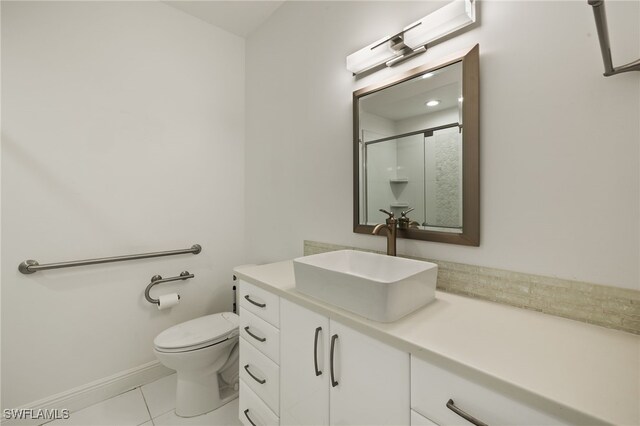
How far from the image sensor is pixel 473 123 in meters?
1.02

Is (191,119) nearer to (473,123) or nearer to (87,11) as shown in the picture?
(87,11)

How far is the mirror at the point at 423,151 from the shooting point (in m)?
1.04

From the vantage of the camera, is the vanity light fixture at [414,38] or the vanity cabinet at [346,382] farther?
the vanity light fixture at [414,38]

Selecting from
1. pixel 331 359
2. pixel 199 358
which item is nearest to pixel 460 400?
pixel 331 359

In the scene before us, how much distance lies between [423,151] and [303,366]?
0.99m

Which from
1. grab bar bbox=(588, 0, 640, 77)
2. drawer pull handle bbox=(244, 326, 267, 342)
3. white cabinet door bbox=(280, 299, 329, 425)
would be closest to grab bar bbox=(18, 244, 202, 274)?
drawer pull handle bbox=(244, 326, 267, 342)

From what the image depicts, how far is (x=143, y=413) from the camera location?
1610 millimetres

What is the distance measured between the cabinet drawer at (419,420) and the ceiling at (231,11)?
7.84 ft

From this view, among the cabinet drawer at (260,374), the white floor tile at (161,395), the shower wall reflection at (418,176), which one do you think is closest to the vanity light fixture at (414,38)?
the shower wall reflection at (418,176)

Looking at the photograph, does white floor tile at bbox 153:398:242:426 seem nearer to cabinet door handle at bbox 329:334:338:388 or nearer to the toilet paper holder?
the toilet paper holder

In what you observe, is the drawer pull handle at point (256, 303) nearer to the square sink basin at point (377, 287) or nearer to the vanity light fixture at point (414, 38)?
Answer: the square sink basin at point (377, 287)

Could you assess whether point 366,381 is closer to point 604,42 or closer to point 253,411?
point 253,411

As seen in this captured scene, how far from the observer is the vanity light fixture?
1.00 m

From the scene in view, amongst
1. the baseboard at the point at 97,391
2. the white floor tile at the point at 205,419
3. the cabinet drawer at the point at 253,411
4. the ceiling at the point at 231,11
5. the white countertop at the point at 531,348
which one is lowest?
the white floor tile at the point at 205,419
